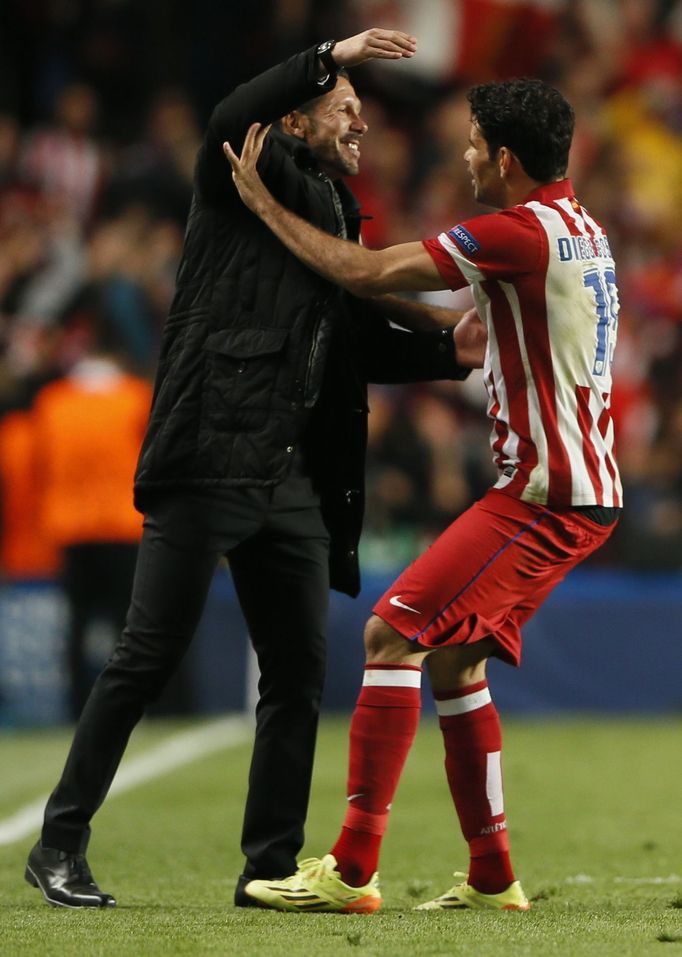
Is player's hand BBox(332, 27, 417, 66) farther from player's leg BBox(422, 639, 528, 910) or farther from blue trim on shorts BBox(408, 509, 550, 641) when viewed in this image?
player's leg BBox(422, 639, 528, 910)

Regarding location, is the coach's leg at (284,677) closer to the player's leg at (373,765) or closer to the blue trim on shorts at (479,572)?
the player's leg at (373,765)

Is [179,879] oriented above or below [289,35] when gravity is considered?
below

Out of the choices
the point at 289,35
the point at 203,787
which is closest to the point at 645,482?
the point at 203,787

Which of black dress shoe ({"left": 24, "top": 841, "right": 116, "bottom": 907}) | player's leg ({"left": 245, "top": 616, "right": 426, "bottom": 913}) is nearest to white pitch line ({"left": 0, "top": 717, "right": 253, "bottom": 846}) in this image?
black dress shoe ({"left": 24, "top": 841, "right": 116, "bottom": 907})

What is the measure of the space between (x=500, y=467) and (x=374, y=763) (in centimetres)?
82

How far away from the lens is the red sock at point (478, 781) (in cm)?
459

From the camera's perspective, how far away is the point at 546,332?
445 centimetres

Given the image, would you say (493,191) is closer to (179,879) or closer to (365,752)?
(365,752)

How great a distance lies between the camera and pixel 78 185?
13695 mm

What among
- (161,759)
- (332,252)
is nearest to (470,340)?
(332,252)

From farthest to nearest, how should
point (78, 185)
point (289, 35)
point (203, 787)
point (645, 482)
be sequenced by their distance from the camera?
1. point (289, 35)
2. point (78, 185)
3. point (645, 482)
4. point (203, 787)

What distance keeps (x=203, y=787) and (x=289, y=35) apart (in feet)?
29.5

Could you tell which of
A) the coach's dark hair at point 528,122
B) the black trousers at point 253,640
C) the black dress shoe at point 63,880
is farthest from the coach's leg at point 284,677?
the coach's dark hair at point 528,122

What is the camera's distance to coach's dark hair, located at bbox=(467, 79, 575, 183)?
14.7ft
